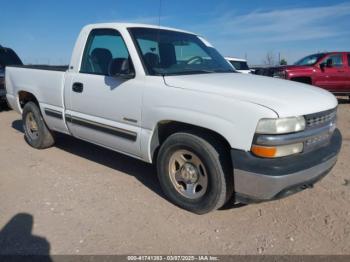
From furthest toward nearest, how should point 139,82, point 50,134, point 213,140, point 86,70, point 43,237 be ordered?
point 50,134, point 86,70, point 139,82, point 213,140, point 43,237

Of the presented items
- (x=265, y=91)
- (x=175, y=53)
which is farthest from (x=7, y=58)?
(x=265, y=91)

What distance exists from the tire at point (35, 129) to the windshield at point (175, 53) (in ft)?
8.16

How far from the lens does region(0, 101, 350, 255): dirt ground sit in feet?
10.3

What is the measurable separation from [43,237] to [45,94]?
273cm

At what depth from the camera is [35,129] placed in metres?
6.12

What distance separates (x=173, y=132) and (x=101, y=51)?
65.4 inches

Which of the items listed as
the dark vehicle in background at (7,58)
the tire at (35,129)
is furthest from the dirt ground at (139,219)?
the dark vehicle in background at (7,58)

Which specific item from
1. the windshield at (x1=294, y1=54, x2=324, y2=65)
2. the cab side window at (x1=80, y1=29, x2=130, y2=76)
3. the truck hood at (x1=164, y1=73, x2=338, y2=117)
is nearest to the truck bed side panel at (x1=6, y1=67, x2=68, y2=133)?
the cab side window at (x1=80, y1=29, x2=130, y2=76)

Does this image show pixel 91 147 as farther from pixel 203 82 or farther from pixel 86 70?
pixel 203 82

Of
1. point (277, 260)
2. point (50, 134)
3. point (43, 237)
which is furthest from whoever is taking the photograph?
point (50, 134)

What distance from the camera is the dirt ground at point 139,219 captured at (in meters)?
3.14

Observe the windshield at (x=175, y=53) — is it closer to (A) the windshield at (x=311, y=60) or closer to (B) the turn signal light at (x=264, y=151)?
(B) the turn signal light at (x=264, y=151)

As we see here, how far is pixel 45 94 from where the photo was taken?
17.7 feet

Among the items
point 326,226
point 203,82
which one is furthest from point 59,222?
point 326,226
